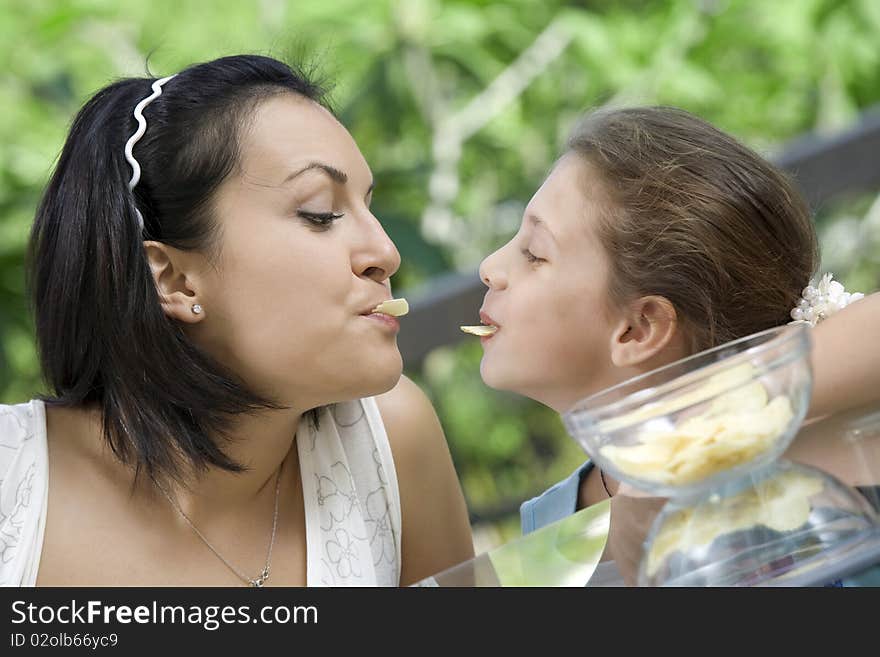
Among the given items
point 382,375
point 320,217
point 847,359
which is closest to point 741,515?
point 847,359

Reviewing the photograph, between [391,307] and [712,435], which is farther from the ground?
[391,307]

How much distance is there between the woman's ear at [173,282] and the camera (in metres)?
1.41

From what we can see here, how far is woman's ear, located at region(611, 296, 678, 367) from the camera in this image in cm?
148

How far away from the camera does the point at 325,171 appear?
1357 mm

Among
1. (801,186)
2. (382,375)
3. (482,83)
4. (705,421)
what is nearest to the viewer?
(705,421)

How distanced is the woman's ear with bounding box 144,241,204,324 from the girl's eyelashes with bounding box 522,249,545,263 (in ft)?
1.48

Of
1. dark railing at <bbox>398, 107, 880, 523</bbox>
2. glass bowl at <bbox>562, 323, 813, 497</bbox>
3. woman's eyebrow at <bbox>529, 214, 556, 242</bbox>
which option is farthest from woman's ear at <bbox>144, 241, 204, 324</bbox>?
dark railing at <bbox>398, 107, 880, 523</bbox>

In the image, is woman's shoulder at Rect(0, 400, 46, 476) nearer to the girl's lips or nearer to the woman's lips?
the girl's lips

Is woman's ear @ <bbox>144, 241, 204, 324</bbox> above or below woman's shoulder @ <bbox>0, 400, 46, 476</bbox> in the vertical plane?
above

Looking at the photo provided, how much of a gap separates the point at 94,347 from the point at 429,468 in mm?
535

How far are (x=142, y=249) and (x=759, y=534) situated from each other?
852 mm

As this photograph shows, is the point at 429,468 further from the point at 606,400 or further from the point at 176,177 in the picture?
the point at 606,400

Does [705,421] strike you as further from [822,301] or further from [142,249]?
[142,249]

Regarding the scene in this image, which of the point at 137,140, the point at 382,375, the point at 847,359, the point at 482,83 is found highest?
the point at 482,83
